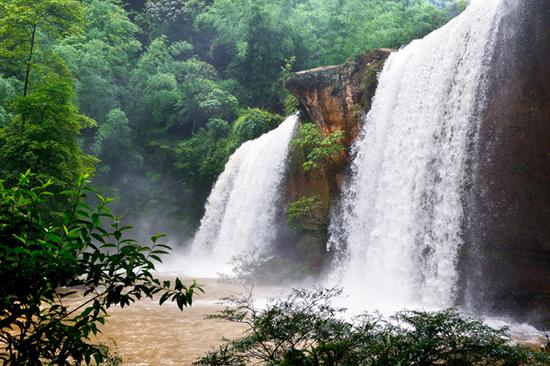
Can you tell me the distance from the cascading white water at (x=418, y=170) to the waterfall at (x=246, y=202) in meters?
5.09

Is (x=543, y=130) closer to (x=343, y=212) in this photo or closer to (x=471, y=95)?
(x=471, y=95)

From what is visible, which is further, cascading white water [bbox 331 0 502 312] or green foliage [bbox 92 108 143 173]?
green foliage [bbox 92 108 143 173]

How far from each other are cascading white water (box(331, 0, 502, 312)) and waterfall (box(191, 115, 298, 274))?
5089 millimetres

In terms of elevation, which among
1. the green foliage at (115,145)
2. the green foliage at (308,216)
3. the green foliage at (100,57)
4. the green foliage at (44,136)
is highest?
the green foliage at (100,57)

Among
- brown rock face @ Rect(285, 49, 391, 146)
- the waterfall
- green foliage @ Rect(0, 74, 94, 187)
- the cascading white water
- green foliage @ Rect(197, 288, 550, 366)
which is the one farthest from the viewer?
the waterfall

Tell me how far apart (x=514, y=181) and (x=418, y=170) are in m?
2.61

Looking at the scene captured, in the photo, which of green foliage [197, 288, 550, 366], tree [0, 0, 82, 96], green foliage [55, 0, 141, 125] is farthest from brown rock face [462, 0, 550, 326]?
green foliage [55, 0, 141, 125]

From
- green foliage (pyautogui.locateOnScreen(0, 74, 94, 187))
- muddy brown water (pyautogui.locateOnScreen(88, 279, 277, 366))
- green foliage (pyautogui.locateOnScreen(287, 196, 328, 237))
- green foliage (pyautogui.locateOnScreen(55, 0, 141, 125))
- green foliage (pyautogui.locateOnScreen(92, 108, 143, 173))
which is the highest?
green foliage (pyautogui.locateOnScreen(55, 0, 141, 125))

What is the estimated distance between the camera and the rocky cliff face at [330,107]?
52.2 feet

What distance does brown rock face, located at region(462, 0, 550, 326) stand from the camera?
31.3 feet

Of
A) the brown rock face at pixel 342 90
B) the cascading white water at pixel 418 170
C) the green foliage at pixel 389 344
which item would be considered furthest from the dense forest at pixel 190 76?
the green foliage at pixel 389 344

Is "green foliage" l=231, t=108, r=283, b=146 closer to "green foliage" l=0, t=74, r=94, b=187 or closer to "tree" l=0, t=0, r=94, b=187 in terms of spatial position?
"tree" l=0, t=0, r=94, b=187

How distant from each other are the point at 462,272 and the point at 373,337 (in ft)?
26.6

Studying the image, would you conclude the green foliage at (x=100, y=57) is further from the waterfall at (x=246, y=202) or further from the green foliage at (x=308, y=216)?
the green foliage at (x=308, y=216)
